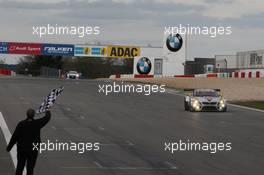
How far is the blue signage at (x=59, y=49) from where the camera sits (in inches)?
3652

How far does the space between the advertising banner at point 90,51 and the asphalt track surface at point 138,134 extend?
47161 millimetres

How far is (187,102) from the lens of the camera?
3703 centimetres

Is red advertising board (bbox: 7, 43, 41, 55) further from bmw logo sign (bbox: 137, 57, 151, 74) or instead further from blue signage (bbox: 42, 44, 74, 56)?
bmw logo sign (bbox: 137, 57, 151, 74)

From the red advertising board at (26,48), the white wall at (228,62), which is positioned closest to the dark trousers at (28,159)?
the red advertising board at (26,48)

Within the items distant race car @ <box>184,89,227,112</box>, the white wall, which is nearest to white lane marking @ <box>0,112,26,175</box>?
distant race car @ <box>184,89,227,112</box>

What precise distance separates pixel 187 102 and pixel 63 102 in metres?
7.81

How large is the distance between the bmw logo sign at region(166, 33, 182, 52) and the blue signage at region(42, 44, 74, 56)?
17.0 m

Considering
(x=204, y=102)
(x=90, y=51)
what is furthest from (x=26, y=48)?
(x=204, y=102)

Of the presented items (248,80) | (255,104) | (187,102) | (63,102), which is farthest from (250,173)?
(248,80)

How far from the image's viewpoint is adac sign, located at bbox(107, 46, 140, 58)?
305ft

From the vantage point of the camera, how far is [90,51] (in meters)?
92.6

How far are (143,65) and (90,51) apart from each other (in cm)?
727

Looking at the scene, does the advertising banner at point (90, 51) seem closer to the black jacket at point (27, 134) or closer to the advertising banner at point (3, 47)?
the advertising banner at point (3, 47)

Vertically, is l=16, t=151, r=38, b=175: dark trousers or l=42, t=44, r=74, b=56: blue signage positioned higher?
l=42, t=44, r=74, b=56: blue signage
